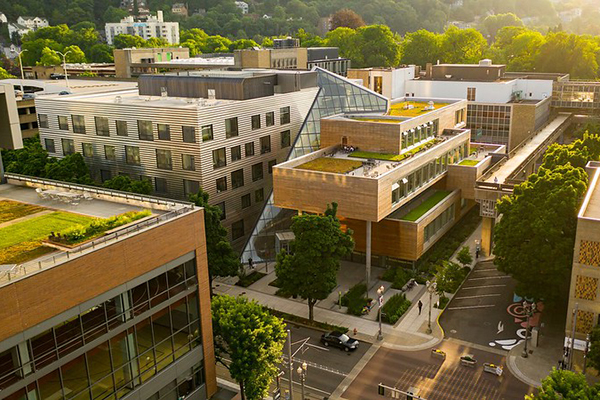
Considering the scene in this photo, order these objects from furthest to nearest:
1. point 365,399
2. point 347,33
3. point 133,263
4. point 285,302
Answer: point 347,33 < point 285,302 < point 365,399 < point 133,263

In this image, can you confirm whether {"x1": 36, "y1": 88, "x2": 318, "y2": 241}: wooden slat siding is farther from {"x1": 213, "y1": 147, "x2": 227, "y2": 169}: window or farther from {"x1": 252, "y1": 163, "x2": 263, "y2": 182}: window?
{"x1": 252, "y1": 163, "x2": 263, "y2": 182}: window

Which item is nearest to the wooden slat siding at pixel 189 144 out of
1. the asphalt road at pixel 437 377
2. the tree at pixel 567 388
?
the asphalt road at pixel 437 377

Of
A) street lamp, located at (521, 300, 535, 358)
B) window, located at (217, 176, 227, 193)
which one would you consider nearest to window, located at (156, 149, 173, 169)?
window, located at (217, 176, 227, 193)

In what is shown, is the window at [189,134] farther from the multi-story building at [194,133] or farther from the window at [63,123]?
the window at [63,123]

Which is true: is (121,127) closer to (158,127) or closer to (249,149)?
(158,127)

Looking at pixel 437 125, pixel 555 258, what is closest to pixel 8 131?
pixel 555 258

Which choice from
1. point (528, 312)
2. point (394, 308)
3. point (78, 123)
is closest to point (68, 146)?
point (78, 123)

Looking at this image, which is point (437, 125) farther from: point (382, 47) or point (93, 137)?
point (382, 47)
